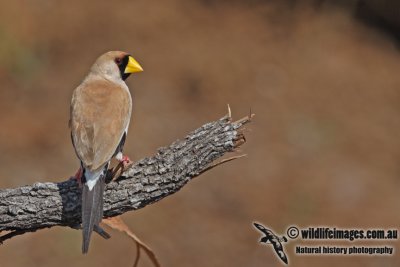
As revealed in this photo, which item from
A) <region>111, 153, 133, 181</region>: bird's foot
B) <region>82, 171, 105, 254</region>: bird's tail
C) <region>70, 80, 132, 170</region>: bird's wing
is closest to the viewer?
<region>82, 171, 105, 254</region>: bird's tail

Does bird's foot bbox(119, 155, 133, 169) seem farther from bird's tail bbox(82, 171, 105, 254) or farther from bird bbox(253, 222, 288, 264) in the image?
bird bbox(253, 222, 288, 264)

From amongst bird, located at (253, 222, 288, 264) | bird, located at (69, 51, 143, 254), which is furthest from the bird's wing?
Result: bird, located at (253, 222, 288, 264)

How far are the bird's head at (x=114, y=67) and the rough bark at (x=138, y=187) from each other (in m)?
1.14

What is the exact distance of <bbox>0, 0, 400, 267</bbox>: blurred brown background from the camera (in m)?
9.51

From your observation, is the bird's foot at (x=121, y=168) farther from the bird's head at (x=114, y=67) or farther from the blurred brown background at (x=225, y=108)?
the blurred brown background at (x=225, y=108)

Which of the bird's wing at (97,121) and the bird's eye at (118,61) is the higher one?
the bird's eye at (118,61)

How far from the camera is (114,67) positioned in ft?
19.0

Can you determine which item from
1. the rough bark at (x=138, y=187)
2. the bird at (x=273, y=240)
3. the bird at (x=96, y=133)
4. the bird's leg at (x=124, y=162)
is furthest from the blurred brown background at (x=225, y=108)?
the rough bark at (x=138, y=187)

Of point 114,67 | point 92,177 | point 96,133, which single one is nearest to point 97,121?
point 96,133

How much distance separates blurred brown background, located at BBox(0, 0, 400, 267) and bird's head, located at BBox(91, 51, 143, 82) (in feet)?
11.3

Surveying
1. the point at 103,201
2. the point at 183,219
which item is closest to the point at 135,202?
the point at 103,201

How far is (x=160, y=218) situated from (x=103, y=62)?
415 cm

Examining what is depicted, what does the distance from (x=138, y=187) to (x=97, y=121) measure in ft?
1.81

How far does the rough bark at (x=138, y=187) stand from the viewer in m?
4.58
